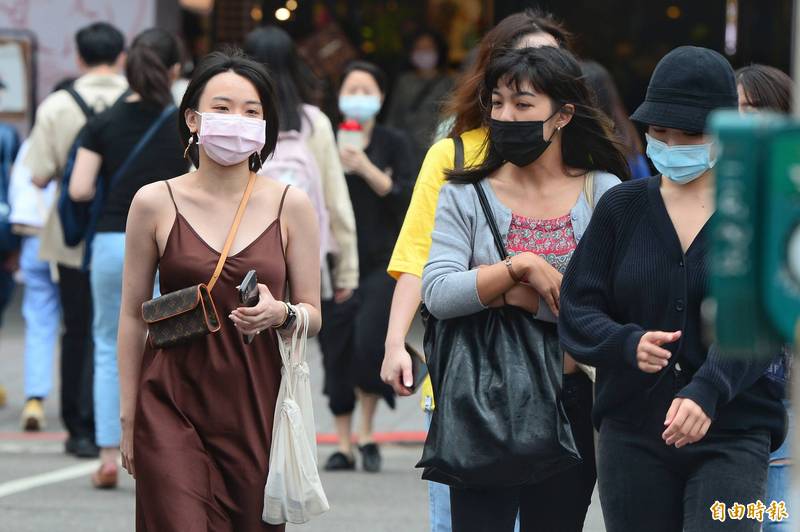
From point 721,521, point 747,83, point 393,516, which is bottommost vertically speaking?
point 393,516

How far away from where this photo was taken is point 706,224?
12.8 feet

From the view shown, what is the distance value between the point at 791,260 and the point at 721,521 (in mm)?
1882

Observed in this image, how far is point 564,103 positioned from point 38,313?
5.33 m

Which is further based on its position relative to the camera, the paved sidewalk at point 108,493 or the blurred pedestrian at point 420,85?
Answer: the blurred pedestrian at point 420,85

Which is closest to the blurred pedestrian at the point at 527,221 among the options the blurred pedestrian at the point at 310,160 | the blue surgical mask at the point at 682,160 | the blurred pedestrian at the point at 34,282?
the blue surgical mask at the point at 682,160

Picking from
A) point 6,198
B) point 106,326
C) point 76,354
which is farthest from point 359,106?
point 6,198

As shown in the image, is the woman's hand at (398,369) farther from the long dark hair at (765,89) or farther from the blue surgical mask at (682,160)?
the long dark hair at (765,89)

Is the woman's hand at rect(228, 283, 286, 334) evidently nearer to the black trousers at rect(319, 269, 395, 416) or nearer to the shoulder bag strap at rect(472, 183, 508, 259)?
the shoulder bag strap at rect(472, 183, 508, 259)

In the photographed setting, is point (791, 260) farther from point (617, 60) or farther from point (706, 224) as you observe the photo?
point (617, 60)

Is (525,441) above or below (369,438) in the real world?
above

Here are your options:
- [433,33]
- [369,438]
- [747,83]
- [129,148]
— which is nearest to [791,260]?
[747,83]

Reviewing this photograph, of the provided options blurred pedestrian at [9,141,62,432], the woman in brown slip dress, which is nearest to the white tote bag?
the woman in brown slip dress

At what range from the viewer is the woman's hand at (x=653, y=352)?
3.72m

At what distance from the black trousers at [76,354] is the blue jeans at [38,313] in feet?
1.72
